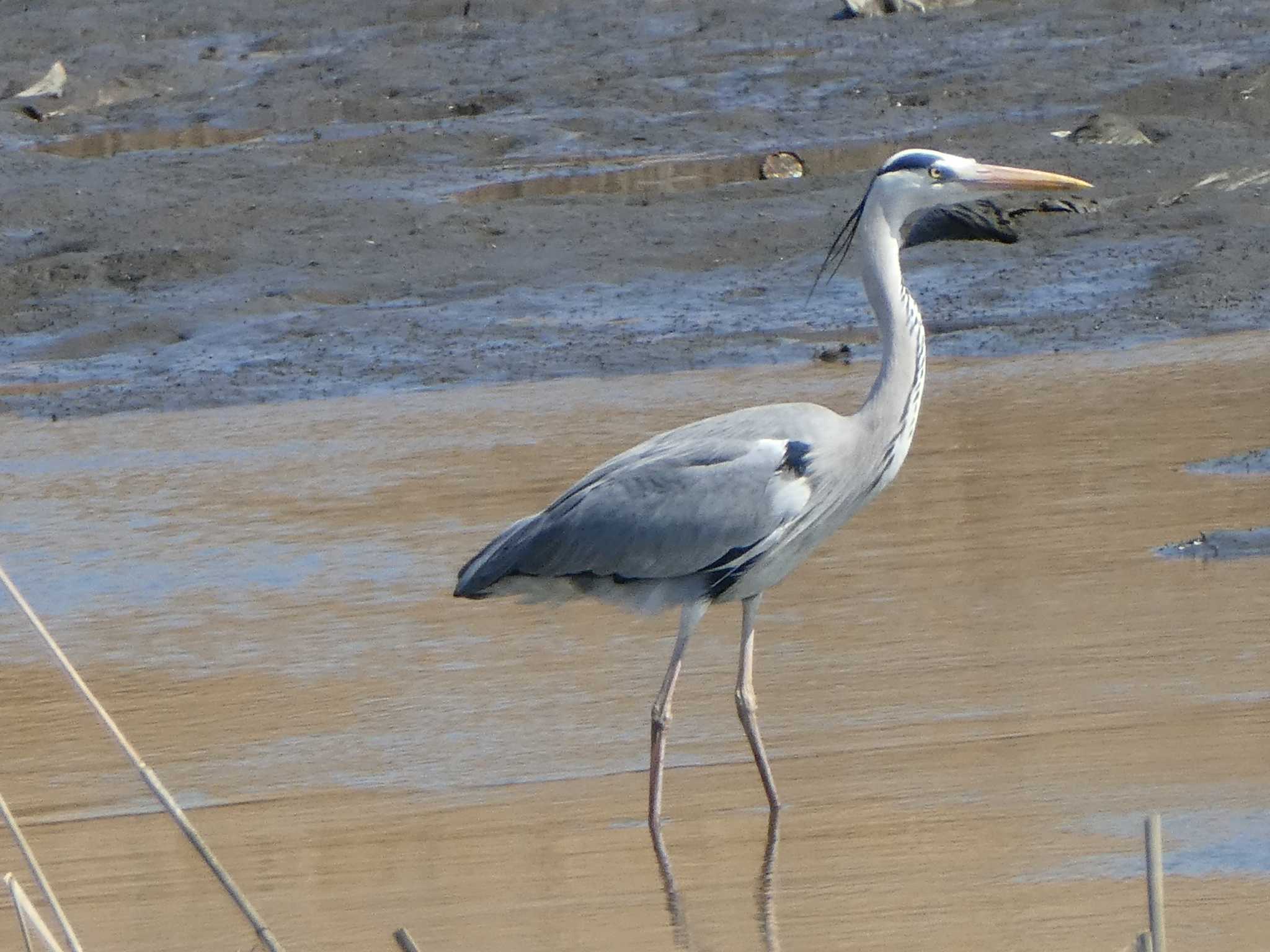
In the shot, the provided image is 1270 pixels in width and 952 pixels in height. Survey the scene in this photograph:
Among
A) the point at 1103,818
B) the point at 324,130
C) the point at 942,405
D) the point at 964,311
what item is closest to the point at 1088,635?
the point at 1103,818

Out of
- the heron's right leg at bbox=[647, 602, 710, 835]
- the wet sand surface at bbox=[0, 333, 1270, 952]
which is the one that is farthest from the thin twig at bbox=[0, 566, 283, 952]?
the heron's right leg at bbox=[647, 602, 710, 835]

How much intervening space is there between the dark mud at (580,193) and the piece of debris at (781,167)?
0.34 metres

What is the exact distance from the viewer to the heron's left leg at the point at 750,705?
4.96 m

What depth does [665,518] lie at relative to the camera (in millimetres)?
5301

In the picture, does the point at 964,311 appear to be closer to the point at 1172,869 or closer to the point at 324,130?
the point at 1172,869

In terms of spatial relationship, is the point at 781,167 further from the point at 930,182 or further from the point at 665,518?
the point at 665,518

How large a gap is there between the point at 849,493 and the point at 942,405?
3834 mm

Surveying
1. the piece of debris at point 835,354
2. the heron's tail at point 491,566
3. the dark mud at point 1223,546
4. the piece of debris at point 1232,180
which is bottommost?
the piece of debris at point 1232,180

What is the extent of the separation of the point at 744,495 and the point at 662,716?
20.9 inches

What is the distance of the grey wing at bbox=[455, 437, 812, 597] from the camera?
5180mm

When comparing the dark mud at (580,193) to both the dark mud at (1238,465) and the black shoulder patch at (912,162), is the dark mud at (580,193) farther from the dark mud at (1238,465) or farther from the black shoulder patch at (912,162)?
the black shoulder patch at (912,162)

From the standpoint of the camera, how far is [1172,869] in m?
4.25

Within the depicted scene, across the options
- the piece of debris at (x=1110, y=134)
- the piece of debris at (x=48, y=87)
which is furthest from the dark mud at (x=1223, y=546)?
the piece of debris at (x=48, y=87)

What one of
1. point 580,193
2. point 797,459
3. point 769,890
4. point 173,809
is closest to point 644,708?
point 797,459
